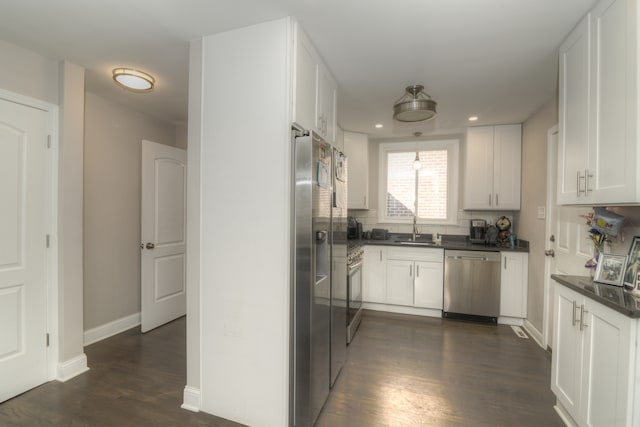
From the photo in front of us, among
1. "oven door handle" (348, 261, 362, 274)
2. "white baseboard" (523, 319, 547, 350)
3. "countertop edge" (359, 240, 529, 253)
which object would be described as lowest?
"white baseboard" (523, 319, 547, 350)

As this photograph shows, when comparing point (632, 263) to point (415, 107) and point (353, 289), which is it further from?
point (353, 289)

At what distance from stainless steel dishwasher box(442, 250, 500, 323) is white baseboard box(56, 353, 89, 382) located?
3846 mm

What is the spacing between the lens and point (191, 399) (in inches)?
77.8

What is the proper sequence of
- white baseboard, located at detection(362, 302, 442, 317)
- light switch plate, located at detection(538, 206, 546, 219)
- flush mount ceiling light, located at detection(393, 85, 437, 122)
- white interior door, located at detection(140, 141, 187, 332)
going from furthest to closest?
1. white baseboard, located at detection(362, 302, 442, 317)
2. white interior door, located at detection(140, 141, 187, 332)
3. light switch plate, located at detection(538, 206, 546, 219)
4. flush mount ceiling light, located at detection(393, 85, 437, 122)

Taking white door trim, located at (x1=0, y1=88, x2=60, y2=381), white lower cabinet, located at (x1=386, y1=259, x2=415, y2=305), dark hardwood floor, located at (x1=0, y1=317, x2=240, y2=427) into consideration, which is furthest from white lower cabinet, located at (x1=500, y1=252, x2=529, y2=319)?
white door trim, located at (x1=0, y1=88, x2=60, y2=381)

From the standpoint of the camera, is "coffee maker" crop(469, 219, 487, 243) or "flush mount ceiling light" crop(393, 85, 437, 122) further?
"coffee maker" crop(469, 219, 487, 243)

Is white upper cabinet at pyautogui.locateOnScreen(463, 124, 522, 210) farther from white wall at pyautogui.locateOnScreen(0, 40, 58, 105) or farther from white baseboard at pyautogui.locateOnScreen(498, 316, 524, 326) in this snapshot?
white wall at pyautogui.locateOnScreen(0, 40, 58, 105)

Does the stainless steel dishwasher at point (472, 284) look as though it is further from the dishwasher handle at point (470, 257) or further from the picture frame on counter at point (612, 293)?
the picture frame on counter at point (612, 293)

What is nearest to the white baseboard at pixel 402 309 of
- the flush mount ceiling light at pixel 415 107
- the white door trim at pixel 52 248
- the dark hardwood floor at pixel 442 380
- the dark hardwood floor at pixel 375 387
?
the dark hardwood floor at pixel 442 380

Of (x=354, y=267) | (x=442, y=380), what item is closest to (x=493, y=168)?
(x=354, y=267)

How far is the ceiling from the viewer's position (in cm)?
164

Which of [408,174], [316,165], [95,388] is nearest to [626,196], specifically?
[316,165]

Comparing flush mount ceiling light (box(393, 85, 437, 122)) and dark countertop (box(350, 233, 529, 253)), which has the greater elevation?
flush mount ceiling light (box(393, 85, 437, 122))

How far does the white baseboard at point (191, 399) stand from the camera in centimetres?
196
